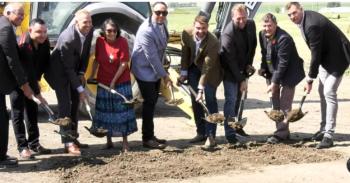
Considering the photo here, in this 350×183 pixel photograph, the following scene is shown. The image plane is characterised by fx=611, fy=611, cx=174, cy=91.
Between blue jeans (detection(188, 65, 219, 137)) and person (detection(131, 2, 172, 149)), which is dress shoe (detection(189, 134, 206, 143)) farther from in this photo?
person (detection(131, 2, 172, 149))

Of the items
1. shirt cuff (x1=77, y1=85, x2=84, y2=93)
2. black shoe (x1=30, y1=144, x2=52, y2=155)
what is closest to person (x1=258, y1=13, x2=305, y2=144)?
shirt cuff (x1=77, y1=85, x2=84, y2=93)

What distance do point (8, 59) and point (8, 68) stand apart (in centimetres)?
15

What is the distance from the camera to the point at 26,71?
7.06m

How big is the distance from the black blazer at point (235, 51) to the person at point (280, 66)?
22cm

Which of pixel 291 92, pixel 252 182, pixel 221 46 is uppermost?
pixel 221 46

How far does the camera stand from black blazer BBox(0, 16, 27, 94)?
6.47 meters

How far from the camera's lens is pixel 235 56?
7863mm

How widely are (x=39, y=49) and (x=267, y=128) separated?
387 centimetres

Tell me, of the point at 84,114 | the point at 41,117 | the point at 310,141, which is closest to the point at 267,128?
the point at 310,141

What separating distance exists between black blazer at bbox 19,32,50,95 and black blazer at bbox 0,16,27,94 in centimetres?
38

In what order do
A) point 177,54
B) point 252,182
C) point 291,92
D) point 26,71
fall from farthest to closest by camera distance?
point 177,54 < point 291,92 < point 26,71 < point 252,182

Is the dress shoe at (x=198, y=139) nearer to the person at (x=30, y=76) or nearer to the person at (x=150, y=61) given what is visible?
the person at (x=150, y=61)

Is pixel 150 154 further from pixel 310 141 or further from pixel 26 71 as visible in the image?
pixel 310 141

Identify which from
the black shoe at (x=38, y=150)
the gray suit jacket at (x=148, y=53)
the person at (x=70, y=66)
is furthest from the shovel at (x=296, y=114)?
the black shoe at (x=38, y=150)
